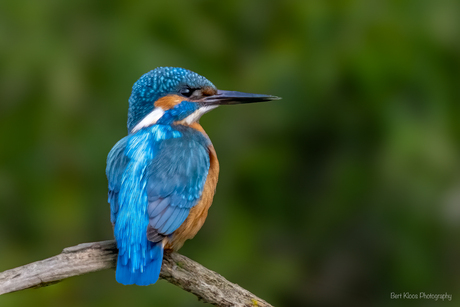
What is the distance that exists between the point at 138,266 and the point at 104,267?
0.58 ft

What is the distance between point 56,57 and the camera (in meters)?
3.51

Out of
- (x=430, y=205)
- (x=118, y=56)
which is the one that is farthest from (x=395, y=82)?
(x=118, y=56)

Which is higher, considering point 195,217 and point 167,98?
point 167,98

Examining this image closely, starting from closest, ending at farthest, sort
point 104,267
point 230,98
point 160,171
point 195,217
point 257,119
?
point 104,267 < point 160,171 < point 195,217 < point 230,98 < point 257,119

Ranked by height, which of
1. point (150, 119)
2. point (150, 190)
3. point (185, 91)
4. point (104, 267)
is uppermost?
point (185, 91)

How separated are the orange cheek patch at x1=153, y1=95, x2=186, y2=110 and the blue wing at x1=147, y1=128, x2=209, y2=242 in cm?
21

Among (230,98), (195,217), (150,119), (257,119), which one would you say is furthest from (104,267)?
(257,119)

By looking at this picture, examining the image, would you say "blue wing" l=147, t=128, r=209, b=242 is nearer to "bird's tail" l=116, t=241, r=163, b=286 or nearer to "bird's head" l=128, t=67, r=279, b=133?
"bird's tail" l=116, t=241, r=163, b=286

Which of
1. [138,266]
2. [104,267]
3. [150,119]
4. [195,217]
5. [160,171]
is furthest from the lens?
[150,119]

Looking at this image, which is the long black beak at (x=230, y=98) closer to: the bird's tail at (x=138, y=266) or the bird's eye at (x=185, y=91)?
the bird's eye at (x=185, y=91)

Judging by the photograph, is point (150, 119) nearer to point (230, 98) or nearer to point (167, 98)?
point (167, 98)

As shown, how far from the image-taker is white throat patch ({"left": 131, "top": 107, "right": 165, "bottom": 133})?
2914 mm

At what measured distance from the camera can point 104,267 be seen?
2.47m

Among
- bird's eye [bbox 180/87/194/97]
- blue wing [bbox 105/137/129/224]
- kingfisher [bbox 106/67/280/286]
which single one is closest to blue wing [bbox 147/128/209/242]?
kingfisher [bbox 106/67/280/286]
